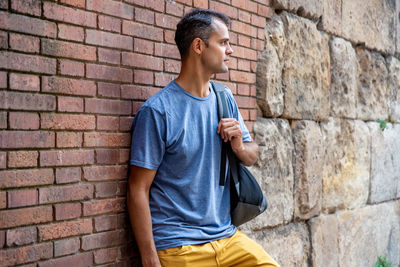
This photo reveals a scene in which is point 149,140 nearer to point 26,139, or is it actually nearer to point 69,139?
point 69,139

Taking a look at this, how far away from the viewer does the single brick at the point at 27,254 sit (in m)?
2.34

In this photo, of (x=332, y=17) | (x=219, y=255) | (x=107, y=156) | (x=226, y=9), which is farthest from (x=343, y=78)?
(x=107, y=156)

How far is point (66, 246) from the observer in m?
2.59

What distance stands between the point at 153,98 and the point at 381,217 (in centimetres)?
397

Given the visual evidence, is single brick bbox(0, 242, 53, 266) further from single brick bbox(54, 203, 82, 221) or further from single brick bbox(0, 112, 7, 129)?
single brick bbox(0, 112, 7, 129)

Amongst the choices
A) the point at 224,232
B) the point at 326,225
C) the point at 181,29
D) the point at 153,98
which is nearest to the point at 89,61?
the point at 153,98

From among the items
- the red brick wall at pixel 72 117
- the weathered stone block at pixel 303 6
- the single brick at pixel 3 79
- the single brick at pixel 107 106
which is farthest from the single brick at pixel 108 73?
the weathered stone block at pixel 303 6

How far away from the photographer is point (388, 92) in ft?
20.4

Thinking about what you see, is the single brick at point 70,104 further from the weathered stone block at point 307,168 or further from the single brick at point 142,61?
the weathered stone block at point 307,168

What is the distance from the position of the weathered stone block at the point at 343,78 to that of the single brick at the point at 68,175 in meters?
3.07

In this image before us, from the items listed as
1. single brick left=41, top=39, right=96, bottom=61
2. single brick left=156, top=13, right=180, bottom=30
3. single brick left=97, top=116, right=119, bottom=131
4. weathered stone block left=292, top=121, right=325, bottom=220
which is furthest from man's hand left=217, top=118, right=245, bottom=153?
weathered stone block left=292, top=121, right=325, bottom=220

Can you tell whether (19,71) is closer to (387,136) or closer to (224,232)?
(224,232)

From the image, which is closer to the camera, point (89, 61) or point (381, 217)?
point (89, 61)

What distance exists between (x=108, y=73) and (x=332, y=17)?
292 cm
